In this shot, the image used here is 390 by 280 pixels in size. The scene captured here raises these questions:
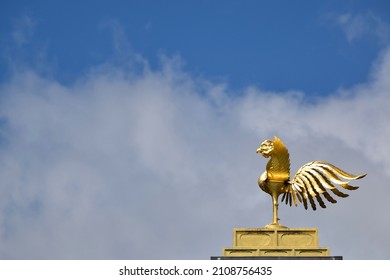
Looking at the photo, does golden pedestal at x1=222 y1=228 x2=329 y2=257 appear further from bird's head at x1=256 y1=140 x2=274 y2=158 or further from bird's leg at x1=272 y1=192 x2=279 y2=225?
bird's head at x1=256 y1=140 x2=274 y2=158

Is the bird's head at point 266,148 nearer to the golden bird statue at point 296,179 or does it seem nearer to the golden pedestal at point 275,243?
the golden bird statue at point 296,179

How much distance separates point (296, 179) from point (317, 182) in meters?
0.80

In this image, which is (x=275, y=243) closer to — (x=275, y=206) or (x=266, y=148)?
(x=275, y=206)

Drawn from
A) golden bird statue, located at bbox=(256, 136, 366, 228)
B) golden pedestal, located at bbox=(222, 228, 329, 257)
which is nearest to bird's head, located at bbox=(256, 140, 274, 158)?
golden bird statue, located at bbox=(256, 136, 366, 228)

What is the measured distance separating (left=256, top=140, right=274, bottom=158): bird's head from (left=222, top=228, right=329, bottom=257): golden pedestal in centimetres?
280

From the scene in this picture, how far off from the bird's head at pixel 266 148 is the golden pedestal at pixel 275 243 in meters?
2.80

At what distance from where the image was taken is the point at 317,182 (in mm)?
28797

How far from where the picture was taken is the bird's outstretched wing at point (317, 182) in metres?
28.6

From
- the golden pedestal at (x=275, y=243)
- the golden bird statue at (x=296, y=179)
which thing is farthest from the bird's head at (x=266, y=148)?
the golden pedestal at (x=275, y=243)

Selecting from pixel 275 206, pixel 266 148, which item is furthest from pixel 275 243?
pixel 266 148

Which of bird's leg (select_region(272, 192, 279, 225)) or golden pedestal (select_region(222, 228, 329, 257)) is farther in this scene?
bird's leg (select_region(272, 192, 279, 225))

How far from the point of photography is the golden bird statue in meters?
28.7

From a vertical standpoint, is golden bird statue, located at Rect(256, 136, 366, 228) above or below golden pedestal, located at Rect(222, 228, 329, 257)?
above
